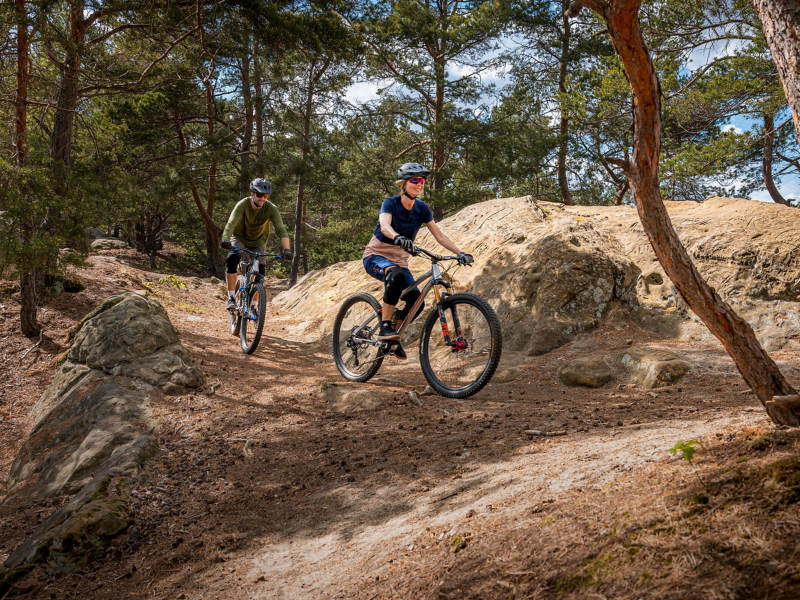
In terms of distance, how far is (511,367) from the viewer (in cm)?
671

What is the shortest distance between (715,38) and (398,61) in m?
9.59

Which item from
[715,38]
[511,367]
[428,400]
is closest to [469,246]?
[511,367]

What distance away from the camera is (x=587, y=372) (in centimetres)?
581

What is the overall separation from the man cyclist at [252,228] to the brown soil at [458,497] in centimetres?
202

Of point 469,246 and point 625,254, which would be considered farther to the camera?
point 469,246

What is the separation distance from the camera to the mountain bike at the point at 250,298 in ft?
23.7

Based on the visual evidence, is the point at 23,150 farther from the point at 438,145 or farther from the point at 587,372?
the point at 438,145

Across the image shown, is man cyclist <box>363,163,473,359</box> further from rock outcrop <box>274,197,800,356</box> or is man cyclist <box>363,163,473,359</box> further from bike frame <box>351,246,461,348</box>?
rock outcrop <box>274,197,800,356</box>

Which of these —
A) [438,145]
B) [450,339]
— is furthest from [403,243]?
[438,145]

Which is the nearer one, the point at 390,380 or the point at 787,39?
the point at 787,39

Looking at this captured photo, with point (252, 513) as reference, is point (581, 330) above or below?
above

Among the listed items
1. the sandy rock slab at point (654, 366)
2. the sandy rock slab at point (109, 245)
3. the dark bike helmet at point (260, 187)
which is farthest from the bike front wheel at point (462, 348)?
the sandy rock slab at point (109, 245)

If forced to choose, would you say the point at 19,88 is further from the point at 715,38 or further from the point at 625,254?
the point at 715,38

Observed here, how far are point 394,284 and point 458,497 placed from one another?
294 centimetres
